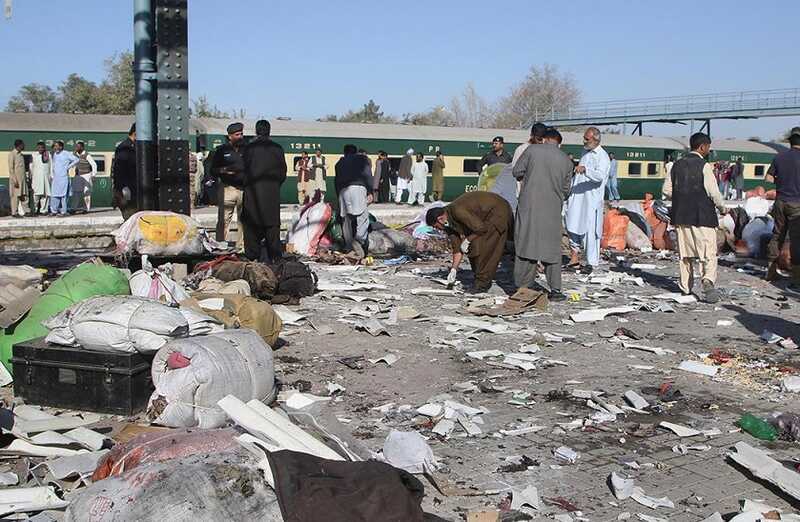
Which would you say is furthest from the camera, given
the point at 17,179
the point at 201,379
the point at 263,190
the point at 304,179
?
the point at 304,179

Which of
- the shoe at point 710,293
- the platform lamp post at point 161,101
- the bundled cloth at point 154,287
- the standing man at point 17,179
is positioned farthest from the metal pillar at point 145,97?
the standing man at point 17,179

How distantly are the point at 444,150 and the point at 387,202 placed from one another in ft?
9.17

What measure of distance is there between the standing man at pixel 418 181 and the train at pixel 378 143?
120cm

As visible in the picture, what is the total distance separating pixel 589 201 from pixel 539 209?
2.74 meters

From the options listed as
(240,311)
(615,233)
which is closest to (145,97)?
(240,311)

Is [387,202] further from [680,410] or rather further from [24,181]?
[680,410]

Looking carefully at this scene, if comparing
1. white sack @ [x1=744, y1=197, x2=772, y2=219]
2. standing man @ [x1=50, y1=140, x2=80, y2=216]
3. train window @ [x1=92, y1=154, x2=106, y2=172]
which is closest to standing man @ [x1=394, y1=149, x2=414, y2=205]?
train window @ [x1=92, y1=154, x2=106, y2=172]

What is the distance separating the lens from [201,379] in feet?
16.9

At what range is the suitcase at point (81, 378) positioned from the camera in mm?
5512

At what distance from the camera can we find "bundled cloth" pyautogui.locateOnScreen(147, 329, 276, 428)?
16.7ft

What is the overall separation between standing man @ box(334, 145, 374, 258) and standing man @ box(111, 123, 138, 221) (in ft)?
10.6

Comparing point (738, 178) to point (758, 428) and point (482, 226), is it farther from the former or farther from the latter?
point (758, 428)

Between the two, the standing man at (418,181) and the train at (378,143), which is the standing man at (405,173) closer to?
the standing man at (418,181)

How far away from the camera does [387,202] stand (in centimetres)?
3181
